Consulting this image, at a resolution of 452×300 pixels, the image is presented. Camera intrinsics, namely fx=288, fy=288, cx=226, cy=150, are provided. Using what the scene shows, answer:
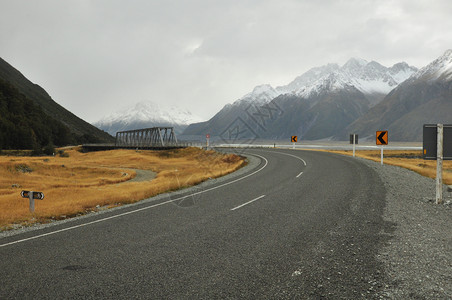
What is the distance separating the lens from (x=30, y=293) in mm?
4242

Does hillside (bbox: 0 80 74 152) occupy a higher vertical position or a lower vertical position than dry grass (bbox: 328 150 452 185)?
higher

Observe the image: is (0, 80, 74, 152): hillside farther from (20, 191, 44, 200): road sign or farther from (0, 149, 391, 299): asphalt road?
(0, 149, 391, 299): asphalt road

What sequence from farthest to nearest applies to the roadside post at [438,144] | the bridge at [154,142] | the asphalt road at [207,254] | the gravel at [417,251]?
the bridge at [154,142]
the roadside post at [438,144]
the asphalt road at [207,254]
the gravel at [417,251]

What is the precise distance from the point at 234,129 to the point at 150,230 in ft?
45.6

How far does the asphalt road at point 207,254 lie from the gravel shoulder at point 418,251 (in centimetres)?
26

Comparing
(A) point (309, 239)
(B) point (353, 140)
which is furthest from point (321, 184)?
(B) point (353, 140)

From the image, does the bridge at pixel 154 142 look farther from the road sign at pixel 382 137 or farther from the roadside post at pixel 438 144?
the roadside post at pixel 438 144

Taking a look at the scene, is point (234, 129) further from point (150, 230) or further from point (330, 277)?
point (330, 277)

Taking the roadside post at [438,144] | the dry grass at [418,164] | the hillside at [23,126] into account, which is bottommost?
the dry grass at [418,164]

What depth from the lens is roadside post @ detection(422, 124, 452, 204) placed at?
9820 millimetres

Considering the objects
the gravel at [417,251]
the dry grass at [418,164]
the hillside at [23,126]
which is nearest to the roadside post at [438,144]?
the gravel at [417,251]

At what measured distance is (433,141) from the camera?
10.1 metres

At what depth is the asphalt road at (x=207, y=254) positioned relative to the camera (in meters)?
4.28

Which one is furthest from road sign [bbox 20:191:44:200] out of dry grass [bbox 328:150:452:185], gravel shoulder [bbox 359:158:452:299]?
dry grass [bbox 328:150:452:185]
